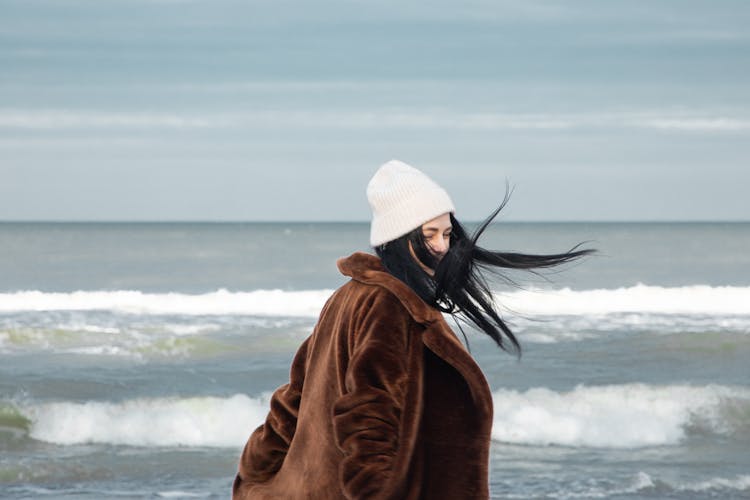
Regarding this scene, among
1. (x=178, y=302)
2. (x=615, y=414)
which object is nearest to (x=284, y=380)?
(x=615, y=414)

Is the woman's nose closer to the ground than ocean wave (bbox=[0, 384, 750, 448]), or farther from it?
closer to the ground

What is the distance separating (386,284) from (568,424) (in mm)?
7366

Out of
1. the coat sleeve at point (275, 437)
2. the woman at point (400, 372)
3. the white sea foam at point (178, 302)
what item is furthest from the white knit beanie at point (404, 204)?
the white sea foam at point (178, 302)

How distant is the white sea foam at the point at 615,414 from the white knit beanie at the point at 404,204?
21.8 ft

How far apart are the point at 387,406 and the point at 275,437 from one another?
44 centimetres

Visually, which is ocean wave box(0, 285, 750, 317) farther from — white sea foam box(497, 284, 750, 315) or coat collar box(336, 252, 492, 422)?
coat collar box(336, 252, 492, 422)

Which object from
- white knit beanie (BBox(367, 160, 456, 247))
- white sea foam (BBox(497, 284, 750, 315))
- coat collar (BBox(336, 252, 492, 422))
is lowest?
coat collar (BBox(336, 252, 492, 422))

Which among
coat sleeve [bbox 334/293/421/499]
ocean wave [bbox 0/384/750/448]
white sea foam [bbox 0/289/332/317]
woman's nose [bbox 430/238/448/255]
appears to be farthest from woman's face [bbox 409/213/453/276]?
white sea foam [bbox 0/289/332/317]

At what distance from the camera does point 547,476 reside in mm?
7199

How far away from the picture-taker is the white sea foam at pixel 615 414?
856cm

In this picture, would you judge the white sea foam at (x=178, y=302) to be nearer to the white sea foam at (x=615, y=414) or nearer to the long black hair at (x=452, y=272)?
the white sea foam at (x=615, y=414)

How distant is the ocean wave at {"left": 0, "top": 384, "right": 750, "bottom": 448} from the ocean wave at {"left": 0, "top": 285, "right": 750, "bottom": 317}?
23.3 ft

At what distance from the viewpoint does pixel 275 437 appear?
7.16ft

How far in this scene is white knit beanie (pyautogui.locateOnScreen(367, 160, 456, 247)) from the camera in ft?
6.40
